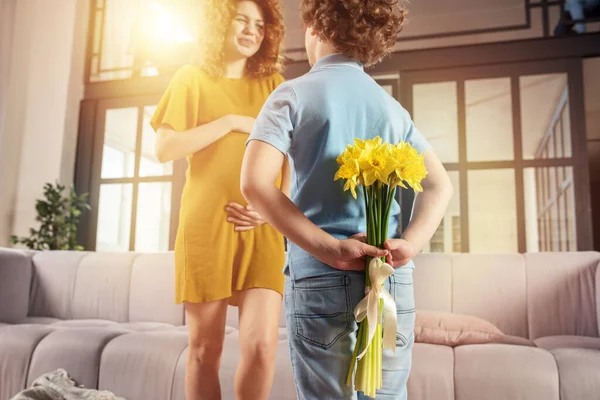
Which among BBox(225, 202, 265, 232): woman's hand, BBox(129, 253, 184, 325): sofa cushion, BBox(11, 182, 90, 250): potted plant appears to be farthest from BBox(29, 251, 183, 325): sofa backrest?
BBox(225, 202, 265, 232): woman's hand

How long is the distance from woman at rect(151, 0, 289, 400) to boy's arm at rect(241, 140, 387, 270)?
69cm

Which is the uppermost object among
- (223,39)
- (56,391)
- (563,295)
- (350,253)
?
(223,39)

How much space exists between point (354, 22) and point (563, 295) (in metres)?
1.73

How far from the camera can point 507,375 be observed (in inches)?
64.3

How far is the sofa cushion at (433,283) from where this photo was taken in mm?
2236

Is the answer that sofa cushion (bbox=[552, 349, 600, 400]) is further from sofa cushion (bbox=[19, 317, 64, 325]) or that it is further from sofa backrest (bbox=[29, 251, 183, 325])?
sofa cushion (bbox=[19, 317, 64, 325])

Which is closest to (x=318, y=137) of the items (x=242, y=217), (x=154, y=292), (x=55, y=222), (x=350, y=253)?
(x=350, y=253)

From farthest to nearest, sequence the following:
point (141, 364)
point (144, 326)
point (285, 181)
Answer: point (144, 326) → point (141, 364) → point (285, 181)

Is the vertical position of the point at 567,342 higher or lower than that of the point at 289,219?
lower

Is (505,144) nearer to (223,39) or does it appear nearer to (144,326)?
(223,39)

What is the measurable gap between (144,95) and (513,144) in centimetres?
197

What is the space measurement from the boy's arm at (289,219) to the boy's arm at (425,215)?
46 millimetres

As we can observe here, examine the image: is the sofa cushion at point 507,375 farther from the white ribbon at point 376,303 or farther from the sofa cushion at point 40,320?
the sofa cushion at point 40,320

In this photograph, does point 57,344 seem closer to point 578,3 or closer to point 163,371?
point 163,371
